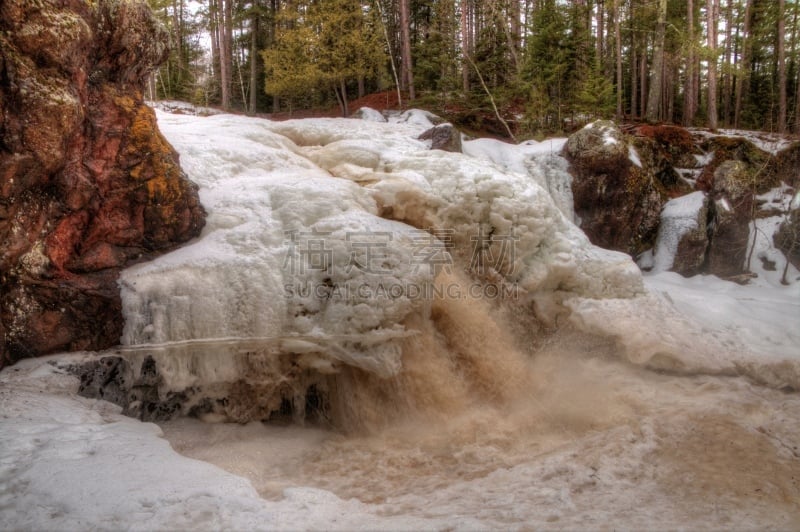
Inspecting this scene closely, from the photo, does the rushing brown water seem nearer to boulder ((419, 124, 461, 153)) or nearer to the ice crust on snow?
the ice crust on snow

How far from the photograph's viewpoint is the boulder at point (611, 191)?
8.92 m

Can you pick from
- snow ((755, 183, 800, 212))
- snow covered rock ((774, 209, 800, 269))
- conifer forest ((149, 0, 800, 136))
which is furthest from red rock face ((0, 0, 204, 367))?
snow ((755, 183, 800, 212))

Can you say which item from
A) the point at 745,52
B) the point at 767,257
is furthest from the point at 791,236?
the point at 745,52

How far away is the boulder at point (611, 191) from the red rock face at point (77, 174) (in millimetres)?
7190

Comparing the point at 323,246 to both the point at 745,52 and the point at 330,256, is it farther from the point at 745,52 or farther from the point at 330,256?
the point at 745,52

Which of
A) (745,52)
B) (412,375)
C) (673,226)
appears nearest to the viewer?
(412,375)

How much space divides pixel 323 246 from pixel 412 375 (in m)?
1.63

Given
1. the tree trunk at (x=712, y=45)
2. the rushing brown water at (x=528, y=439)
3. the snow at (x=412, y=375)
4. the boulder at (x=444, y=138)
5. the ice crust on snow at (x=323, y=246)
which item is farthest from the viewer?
the tree trunk at (x=712, y=45)

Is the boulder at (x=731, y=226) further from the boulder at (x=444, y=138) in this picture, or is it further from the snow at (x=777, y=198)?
the boulder at (x=444, y=138)

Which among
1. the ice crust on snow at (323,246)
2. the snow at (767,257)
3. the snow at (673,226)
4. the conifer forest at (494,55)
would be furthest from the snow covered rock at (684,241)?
the conifer forest at (494,55)

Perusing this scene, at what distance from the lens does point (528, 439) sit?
4.27m

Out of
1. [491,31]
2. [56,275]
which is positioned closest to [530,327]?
[56,275]

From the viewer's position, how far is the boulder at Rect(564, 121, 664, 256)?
8922 mm

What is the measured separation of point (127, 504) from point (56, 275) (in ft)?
8.01
